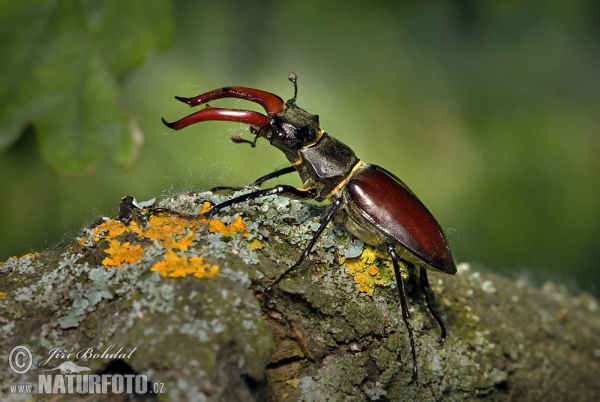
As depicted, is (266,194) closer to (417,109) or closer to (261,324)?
(261,324)

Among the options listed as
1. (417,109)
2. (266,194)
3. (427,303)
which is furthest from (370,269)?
(417,109)

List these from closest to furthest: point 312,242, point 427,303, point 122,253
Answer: point 122,253
point 312,242
point 427,303

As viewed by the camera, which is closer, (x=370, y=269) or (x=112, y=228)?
(x=112, y=228)

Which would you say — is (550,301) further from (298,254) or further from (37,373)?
(37,373)

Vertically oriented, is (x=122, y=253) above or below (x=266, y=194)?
below

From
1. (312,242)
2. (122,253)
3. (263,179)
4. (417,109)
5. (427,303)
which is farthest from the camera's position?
(417,109)

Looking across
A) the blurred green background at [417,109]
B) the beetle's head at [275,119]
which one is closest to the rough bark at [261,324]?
the beetle's head at [275,119]
